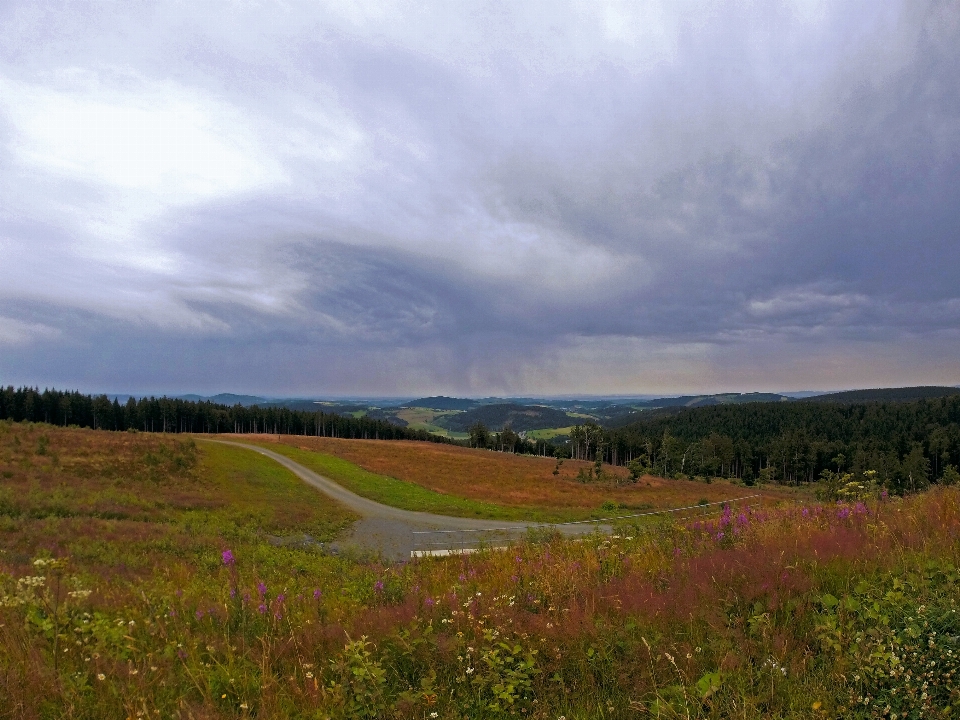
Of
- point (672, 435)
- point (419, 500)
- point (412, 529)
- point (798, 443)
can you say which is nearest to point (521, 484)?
point (419, 500)

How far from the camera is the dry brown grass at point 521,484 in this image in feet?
123

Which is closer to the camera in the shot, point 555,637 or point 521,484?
point 555,637

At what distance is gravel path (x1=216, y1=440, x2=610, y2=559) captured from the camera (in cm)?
1947

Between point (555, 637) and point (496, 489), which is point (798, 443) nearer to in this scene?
point (496, 489)

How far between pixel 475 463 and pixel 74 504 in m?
43.5

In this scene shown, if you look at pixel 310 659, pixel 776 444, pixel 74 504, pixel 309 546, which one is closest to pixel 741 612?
pixel 310 659

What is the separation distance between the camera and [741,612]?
14.1 ft

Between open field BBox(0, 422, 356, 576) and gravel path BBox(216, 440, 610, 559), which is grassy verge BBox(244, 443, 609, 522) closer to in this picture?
gravel path BBox(216, 440, 610, 559)

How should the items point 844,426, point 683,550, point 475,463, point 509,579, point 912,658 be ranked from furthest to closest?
point 844,426
point 475,463
point 683,550
point 509,579
point 912,658

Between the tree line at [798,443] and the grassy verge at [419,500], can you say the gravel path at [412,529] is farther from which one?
the tree line at [798,443]

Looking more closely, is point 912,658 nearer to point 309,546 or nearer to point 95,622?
point 95,622

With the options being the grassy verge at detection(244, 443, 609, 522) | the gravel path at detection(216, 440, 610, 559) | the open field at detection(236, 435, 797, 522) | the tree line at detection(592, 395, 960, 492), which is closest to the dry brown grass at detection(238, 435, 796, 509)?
the open field at detection(236, 435, 797, 522)

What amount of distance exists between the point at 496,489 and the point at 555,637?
38776 millimetres

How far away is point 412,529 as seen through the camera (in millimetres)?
24516
